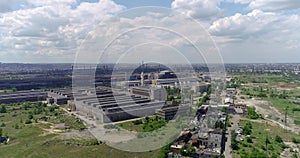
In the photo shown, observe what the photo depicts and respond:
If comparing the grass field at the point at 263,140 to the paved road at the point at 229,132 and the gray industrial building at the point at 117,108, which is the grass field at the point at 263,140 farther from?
the gray industrial building at the point at 117,108

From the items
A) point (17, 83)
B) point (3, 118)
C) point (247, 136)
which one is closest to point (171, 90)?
point (247, 136)

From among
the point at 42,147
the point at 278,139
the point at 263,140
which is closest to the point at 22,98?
the point at 42,147

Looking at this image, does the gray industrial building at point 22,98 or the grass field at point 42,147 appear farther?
the gray industrial building at point 22,98

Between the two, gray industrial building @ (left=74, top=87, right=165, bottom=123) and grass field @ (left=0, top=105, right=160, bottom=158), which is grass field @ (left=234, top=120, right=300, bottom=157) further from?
gray industrial building @ (left=74, top=87, right=165, bottom=123)

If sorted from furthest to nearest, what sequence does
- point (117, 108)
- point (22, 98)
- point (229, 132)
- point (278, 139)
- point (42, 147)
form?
point (22, 98)
point (117, 108)
point (229, 132)
point (278, 139)
point (42, 147)

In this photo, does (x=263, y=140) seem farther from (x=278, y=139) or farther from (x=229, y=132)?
(x=229, y=132)

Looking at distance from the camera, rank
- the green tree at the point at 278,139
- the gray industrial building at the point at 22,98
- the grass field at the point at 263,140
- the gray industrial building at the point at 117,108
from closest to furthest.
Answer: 1. the grass field at the point at 263,140
2. the green tree at the point at 278,139
3. the gray industrial building at the point at 117,108
4. the gray industrial building at the point at 22,98

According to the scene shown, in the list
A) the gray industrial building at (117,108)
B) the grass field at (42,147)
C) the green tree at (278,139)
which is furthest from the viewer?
the gray industrial building at (117,108)

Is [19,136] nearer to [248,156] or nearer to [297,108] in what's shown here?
[248,156]

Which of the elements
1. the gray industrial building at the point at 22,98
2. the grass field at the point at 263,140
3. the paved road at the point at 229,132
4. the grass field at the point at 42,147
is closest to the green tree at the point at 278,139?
the grass field at the point at 263,140

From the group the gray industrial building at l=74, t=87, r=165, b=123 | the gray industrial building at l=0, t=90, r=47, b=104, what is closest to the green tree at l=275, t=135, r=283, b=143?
the gray industrial building at l=74, t=87, r=165, b=123

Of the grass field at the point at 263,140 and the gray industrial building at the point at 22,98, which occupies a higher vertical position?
the gray industrial building at the point at 22,98
